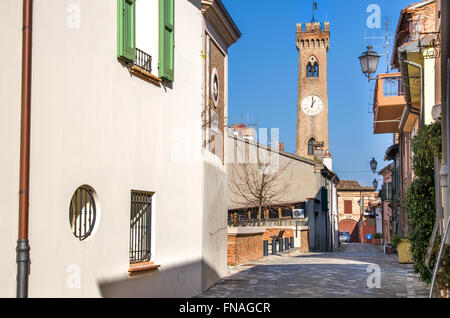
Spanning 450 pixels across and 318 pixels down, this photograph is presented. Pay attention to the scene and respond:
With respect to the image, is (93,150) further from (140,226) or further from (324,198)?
(324,198)

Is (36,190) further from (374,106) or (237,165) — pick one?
(237,165)

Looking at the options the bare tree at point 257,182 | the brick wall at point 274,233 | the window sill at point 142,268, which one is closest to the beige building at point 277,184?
the bare tree at point 257,182

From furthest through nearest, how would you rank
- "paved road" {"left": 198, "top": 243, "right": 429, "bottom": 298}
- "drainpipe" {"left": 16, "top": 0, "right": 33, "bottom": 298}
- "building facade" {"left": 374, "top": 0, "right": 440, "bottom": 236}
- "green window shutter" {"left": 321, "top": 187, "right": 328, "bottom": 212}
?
"green window shutter" {"left": 321, "top": 187, "right": 328, "bottom": 212} < "building facade" {"left": 374, "top": 0, "right": 440, "bottom": 236} < "paved road" {"left": 198, "top": 243, "right": 429, "bottom": 298} < "drainpipe" {"left": 16, "top": 0, "right": 33, "bottom": 298}

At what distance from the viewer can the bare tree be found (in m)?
36.8

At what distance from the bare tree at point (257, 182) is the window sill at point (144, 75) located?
2600 cm

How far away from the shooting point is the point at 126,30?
9.35 metres

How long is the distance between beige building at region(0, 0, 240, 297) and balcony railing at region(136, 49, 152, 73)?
0.08 feet

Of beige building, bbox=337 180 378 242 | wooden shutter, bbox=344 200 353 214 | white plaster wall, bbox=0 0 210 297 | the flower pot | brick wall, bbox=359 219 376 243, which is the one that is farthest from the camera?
wooden shutter, bbox=344 200 353 214

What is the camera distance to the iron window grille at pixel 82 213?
8.14 meters

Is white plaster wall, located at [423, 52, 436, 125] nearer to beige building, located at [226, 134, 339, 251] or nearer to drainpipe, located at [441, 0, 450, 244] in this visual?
drainpipe, located at [441, 0, 450, 244]

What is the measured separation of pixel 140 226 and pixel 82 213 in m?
1.90

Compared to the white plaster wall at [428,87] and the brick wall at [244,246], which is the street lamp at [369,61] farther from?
the brick wall at [244,246]

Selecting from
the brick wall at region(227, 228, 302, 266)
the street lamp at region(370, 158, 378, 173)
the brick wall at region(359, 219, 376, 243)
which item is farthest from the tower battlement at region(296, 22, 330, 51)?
the brick wall at region(227, 228, 302, 266)

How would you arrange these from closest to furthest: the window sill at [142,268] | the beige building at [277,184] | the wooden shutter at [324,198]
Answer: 1. the window sill at [142,268]
2. the beige building at [277,184]
3. the wooden shutter at [324,198]
